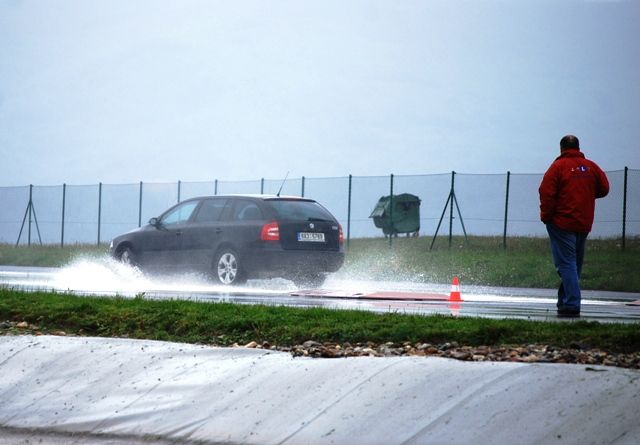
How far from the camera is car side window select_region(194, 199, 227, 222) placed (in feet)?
70.8

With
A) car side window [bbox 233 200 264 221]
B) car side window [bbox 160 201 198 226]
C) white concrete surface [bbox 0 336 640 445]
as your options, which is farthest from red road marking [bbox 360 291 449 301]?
white concrete surface [bbox 0 336 640 445]

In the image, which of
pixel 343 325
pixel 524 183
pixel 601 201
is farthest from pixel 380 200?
pixel 343 325

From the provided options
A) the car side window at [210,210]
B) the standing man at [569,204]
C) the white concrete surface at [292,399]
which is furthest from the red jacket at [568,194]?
the car side window at [210,210]

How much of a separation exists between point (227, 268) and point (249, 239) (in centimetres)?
82

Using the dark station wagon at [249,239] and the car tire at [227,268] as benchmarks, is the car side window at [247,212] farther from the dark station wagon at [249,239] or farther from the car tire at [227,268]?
the car tire at [227,268]

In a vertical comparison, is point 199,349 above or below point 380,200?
below

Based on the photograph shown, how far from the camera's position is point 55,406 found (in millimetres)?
8727

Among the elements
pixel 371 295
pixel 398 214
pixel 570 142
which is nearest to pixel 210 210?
pixel 371 295

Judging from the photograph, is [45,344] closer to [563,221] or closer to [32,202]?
[563,221]

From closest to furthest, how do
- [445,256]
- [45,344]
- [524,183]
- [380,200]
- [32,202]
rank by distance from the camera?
[45,344] < [445,256] < [524,183] < [380,200] < [32,202]

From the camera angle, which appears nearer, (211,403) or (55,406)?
(211,403)

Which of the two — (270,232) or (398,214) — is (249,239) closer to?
(270,232)

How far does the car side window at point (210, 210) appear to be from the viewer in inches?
849

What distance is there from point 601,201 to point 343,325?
2188 cm
